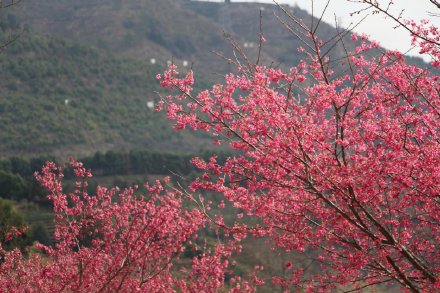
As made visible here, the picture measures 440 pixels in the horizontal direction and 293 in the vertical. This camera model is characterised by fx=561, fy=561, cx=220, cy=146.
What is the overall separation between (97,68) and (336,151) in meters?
101

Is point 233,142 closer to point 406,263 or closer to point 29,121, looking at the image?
point 406,263

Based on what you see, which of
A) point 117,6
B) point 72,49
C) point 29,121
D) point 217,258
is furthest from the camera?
point 117,6

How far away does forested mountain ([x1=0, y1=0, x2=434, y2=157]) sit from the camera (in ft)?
255

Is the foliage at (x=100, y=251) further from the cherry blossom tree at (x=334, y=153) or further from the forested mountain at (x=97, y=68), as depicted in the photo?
the forested mountain at (x=97, y=68)

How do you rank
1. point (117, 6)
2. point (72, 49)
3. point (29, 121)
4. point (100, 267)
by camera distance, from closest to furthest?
point (100, 267) → point (29, 121) → point (72, 49) → point (117, 6)

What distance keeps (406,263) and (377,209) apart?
3.51 ft

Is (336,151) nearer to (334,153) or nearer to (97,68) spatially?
(334,153)

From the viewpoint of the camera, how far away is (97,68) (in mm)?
103125

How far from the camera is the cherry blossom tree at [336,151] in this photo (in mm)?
6242

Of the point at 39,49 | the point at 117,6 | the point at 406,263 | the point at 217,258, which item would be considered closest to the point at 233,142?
the point at 406,263

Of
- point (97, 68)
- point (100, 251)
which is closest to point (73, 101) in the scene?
point (97, 68)

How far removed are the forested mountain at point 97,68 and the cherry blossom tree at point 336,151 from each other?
37960 mm

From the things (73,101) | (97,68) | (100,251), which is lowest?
(73,101)

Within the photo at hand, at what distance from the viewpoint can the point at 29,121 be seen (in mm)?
76938
